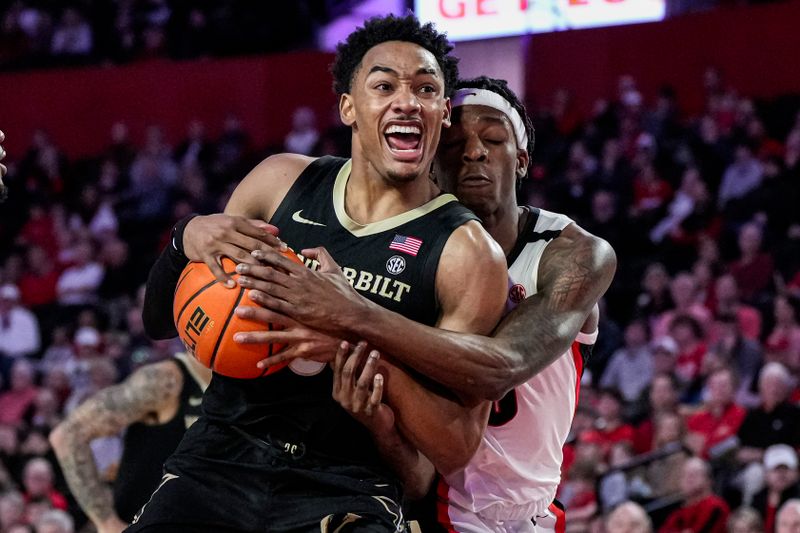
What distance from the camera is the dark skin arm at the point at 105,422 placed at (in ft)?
18.2

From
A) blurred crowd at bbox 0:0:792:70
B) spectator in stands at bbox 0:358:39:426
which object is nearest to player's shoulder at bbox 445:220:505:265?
spectator in stands at bbox 0:358:39:426

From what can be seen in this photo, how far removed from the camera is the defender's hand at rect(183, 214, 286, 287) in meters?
3.35

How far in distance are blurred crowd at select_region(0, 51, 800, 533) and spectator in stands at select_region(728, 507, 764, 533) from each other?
0.04ft

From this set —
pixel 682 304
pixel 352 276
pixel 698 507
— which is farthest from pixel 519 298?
pixel 682 304

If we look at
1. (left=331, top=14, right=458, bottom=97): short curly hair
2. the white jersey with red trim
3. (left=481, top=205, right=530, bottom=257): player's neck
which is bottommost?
the white jersey with red trim

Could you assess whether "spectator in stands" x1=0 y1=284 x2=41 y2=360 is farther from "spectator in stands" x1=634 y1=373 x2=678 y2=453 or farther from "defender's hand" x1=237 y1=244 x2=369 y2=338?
"defender's hand" x1=237 y1=244 x2=369 y2=338

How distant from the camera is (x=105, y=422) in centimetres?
568

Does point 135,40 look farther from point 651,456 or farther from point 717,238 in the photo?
point 651,456

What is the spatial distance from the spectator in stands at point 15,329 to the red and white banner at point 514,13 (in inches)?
193

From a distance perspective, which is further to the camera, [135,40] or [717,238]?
[135,40]

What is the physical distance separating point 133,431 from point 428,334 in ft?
9.03

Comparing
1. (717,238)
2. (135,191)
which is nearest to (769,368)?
(717,238)

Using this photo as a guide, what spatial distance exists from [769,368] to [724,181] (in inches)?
143

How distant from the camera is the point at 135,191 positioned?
1412 cm
